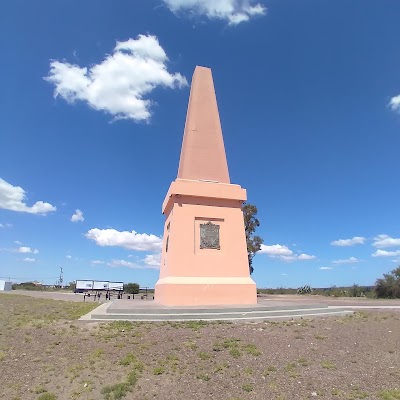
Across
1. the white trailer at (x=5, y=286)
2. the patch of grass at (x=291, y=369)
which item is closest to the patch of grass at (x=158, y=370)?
the patch of grass at (x=291, y=369)

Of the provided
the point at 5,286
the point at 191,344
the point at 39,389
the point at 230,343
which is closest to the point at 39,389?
the point at 39,389

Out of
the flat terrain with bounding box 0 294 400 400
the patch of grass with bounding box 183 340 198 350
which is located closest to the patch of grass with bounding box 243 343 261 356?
the flat terrain with bounding box 0 294 400 400

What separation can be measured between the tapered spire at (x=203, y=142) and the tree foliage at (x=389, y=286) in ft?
62.3

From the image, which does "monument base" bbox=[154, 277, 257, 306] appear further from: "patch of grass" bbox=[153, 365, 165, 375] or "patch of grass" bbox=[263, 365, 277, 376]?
"patch of grass" bbox=[263, 365, 277, 376]

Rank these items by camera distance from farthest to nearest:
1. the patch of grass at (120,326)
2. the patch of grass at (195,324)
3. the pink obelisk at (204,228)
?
the pink obelisk at (204,228), the patch of grass at (195,324), the patch of grass at (120,326)

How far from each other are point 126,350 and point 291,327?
3.82 m

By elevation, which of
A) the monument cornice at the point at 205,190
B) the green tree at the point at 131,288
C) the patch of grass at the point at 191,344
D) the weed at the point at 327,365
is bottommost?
the weed at the point at 327,365

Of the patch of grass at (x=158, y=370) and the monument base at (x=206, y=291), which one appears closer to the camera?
the patch of grass at (x=158, y=370)

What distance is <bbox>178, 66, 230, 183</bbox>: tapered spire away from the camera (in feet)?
41.8

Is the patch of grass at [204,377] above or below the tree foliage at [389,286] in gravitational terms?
below

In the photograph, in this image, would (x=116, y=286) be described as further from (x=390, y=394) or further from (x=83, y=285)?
(x=390, y=394)

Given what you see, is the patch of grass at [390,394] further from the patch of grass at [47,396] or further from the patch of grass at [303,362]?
the patch of grass at [47,396]

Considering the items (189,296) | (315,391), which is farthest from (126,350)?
(189,296)

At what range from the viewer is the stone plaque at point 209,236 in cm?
1189
